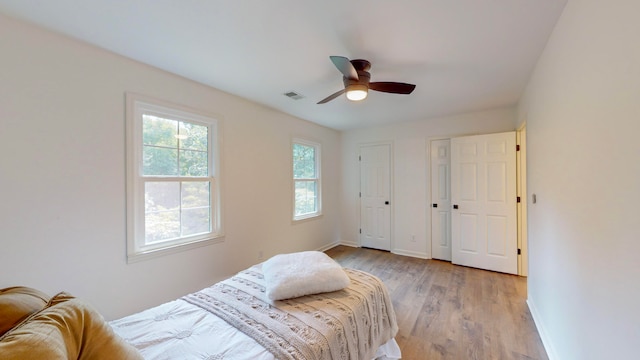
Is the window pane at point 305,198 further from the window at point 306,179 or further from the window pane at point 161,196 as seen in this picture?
the window pane at point 161,196

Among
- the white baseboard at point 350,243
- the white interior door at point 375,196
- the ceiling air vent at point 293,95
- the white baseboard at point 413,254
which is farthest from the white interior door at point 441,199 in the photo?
the ceiling air vent at point 293,95

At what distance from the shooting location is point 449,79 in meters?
2.53

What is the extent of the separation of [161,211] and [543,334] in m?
3.52

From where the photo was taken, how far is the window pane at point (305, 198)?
4.16 meters

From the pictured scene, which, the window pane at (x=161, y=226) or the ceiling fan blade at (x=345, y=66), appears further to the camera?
the window pane at (x=161, y=226)

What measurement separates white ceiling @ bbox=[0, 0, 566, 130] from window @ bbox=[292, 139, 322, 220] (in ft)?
5.06

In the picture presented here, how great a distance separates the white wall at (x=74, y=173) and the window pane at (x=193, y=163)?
49cm

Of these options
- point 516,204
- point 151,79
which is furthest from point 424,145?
point 151,79

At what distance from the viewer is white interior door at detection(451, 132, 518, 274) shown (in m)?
3.43

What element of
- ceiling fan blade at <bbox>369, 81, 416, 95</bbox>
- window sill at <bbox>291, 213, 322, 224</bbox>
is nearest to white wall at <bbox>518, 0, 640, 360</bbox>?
ceiling fan blade at <bbox>369, 81, 416, 95</bbox>

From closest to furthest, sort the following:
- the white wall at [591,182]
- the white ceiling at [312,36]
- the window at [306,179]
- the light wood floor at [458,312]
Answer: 1. the white wall at [591,182]
2. the white ceiling at [312,36]
3. the light wood floor at [458,312]
4. the window at [306,179]

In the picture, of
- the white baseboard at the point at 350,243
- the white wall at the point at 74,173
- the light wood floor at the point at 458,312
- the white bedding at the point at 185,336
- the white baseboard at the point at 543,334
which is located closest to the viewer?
the white bedding at the point at 185,336

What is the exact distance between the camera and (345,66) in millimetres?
1798

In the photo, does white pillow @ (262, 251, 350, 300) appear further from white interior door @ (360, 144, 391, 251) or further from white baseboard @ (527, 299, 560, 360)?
white interior door @ (360, 144, 391, 251)
